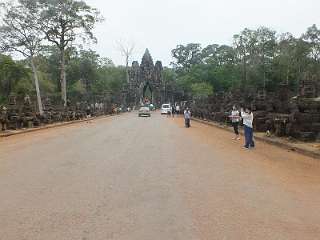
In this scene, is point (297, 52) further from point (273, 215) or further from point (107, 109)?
point (273, 215)

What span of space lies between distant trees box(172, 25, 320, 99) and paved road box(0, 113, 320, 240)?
3053cm

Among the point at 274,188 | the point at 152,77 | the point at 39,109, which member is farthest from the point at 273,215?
the point at 152,77

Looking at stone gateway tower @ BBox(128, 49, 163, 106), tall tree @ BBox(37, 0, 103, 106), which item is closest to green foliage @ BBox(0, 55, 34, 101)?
tall tree @ BBox(37, 0, 103, 106)

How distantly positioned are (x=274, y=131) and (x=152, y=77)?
7751 centimetres

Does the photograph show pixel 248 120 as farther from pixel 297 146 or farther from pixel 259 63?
pixel 259 63

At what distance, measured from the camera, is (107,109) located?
68688mm

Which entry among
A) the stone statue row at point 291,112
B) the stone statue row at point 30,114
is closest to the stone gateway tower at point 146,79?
the stone statue row at point 30,114

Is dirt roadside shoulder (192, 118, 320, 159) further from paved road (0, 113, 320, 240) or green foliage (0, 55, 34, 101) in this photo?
green foliage (0, 55, 34, 101)

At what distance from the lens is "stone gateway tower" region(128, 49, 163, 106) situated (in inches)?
3780

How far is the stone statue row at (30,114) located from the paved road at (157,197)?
15.2 m

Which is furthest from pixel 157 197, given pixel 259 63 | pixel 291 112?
pixel 259 63

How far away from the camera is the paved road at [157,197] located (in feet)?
18.7

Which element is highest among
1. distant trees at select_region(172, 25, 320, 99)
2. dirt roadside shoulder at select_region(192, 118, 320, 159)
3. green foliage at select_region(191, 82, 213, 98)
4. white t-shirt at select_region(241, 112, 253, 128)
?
distant trees at select_region(172, 25, 320, 99)

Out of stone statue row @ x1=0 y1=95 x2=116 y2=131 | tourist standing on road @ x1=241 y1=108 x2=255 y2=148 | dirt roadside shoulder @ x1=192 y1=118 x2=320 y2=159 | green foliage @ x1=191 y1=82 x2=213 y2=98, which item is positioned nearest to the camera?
dirt roadside shoulder @ x1=192 y1=118 x2=320 y2=159
